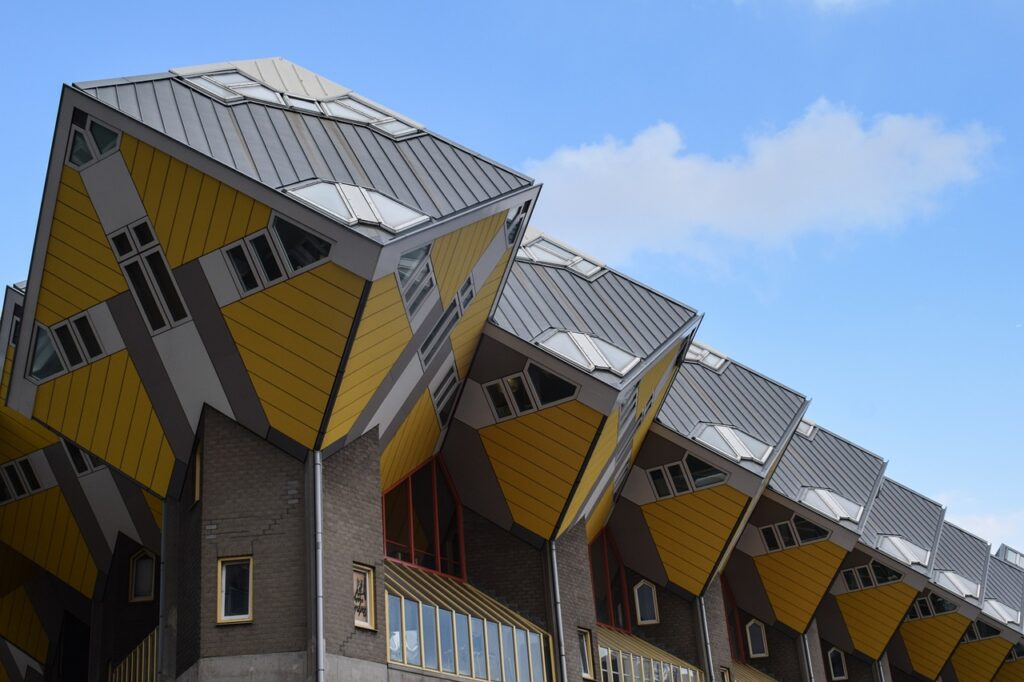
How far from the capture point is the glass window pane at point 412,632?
22.4m

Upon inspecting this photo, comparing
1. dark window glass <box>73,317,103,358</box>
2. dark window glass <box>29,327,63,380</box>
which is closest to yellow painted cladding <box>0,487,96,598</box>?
dark window glass <box>29,327,63,380</box>

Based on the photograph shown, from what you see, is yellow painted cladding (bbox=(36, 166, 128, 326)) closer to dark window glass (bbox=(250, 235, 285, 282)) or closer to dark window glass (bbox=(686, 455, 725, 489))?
dark window glass (bbox=(250, 235, 285, 282))

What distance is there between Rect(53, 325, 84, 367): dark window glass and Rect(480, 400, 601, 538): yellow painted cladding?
9.64 meters

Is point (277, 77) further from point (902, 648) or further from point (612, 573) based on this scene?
point (902, 648)

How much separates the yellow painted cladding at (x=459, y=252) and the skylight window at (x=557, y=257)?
8.16 meters

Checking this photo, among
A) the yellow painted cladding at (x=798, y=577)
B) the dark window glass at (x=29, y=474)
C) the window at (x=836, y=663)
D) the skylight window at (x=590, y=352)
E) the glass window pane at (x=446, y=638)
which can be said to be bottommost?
the glass window pane at (x=446, y=638)

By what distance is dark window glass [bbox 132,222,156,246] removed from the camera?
20453 mm

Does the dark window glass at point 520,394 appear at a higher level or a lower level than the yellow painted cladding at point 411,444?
higher

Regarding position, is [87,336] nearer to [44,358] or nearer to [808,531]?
[44,358]

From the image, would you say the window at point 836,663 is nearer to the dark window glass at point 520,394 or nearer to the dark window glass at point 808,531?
the dark window glass at point 808,531

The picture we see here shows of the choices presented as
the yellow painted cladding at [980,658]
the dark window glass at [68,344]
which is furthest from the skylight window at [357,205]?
the yellow painted cladding at [980,658]

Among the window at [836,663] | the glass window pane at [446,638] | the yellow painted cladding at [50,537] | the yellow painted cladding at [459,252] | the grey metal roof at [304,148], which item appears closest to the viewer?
the grey metal roof at [304,148]

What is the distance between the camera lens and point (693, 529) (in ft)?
112

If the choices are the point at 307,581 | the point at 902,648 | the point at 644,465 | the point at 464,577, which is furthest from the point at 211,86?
the point at 902,648
